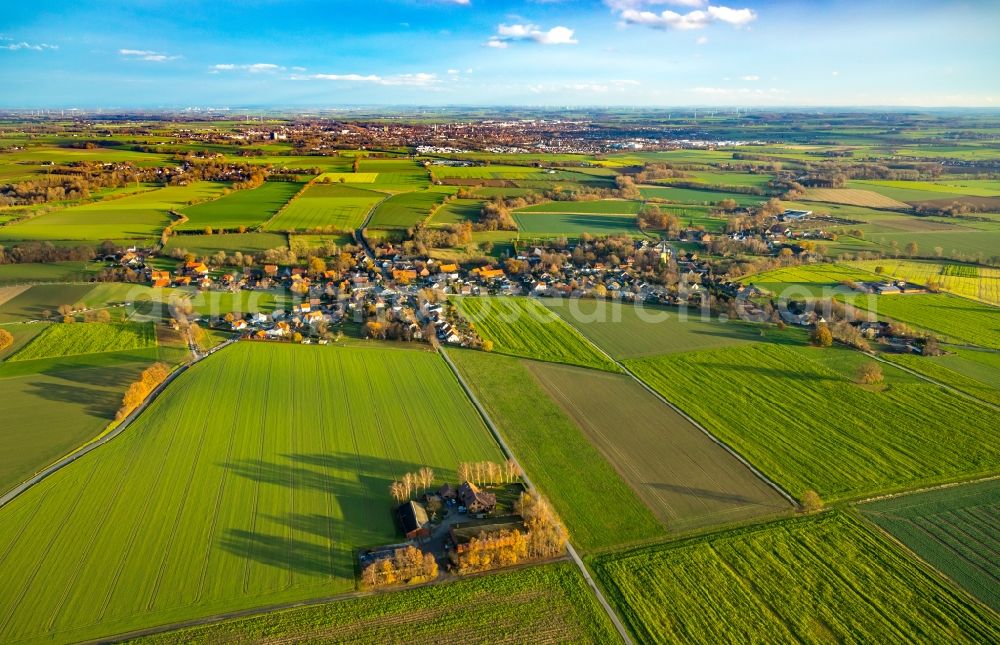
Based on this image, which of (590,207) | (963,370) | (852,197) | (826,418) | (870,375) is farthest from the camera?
(852,197)

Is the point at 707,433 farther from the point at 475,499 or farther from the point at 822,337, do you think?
the point at 822,337

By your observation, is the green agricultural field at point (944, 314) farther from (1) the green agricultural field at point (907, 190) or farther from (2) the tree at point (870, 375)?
(1) the green agricultural field at point (907, 190)

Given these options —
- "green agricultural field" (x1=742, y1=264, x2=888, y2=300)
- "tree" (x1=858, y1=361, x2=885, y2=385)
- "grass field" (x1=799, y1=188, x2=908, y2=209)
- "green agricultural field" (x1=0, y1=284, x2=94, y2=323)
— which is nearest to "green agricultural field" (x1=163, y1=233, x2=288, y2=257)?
"green agricultural field" (x1=0, y1=284, x2=94, y2=323)

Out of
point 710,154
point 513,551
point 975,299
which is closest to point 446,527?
point 513,551

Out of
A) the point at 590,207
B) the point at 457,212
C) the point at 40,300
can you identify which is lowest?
the point at 40,300

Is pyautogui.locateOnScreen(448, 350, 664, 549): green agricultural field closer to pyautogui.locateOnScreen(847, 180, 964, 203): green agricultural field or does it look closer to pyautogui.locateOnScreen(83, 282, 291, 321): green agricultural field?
pyautogui.locateOnScreen(83, 282, 291, 321): green agricultural field

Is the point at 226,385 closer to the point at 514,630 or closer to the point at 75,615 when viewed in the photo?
the point at 75,615

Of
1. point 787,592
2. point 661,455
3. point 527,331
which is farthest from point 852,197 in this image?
point 787,592
